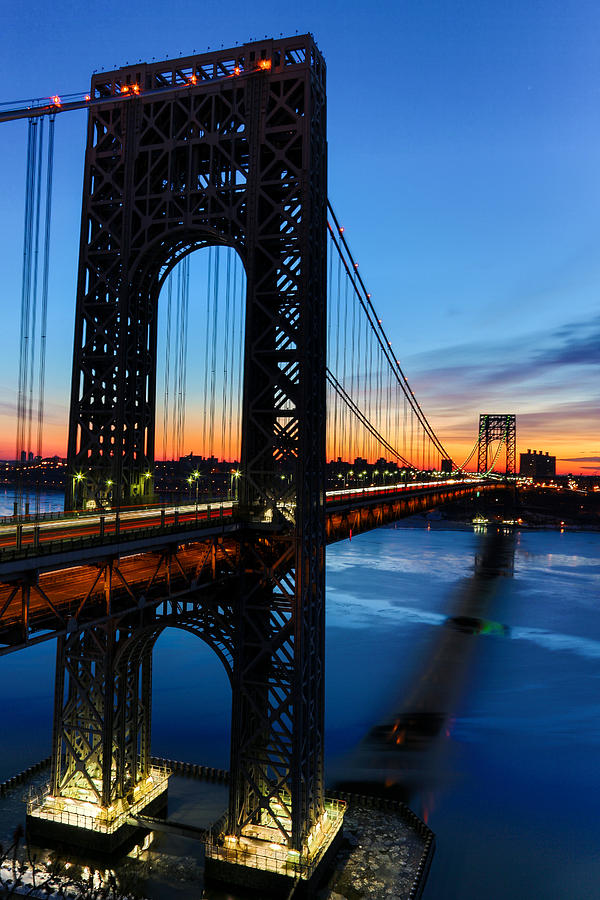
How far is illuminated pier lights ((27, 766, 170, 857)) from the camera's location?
24.8m

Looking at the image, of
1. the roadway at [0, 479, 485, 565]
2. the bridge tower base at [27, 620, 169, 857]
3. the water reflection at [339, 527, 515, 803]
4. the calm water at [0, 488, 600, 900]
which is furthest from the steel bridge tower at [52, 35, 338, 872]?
the water reflection at [339, 527, 515, 803]

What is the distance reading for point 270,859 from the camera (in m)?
23.4

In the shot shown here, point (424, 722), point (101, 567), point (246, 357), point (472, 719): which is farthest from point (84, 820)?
point (472, 719)

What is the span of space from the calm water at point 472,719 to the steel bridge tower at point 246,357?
35.7ft

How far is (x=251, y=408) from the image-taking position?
24.7 m

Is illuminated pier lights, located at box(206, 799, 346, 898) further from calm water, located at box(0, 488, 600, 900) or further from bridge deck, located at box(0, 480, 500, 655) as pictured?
bridge deck, located at box(0, 480, 500, 655)

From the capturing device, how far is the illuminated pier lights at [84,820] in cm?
2480

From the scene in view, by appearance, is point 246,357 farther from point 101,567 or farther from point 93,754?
point 93,754

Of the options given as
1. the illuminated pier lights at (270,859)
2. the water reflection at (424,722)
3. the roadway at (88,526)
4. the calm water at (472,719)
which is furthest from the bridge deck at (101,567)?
the water reflection at (424,722)

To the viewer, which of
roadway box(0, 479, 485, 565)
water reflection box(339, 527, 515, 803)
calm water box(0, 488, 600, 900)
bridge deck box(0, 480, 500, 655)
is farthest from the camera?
water reflection box(339, 527, 515, 803)

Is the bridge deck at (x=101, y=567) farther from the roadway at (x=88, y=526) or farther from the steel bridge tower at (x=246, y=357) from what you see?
the steel bridge tower at (x=246, y=357)

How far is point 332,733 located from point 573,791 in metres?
15.0

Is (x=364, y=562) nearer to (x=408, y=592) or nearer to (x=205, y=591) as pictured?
(x=408, y=592)

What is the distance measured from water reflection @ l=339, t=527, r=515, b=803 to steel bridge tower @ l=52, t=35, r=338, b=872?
1261 centimetres
